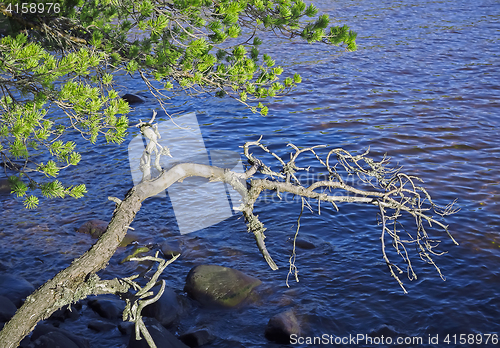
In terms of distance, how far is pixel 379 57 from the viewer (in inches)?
809

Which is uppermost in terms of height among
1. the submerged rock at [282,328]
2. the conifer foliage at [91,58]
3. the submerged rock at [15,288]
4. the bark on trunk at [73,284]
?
the conifer foliage at [91,58]

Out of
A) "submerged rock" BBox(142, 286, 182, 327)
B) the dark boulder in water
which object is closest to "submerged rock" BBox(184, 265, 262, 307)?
"submerged rock" BBox(142, 286, 182, 327)

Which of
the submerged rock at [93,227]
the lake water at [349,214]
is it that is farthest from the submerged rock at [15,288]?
the submerged rock at [93,227]

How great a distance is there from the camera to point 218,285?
25.6 ft

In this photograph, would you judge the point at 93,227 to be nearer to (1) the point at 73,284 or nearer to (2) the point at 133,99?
(1) the point at 73,284

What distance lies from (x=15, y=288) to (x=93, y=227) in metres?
2.30

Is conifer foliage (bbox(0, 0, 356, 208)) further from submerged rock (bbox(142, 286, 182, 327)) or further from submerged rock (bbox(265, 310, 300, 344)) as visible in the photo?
submerged rock (bbox(265, 310, 300, 344))

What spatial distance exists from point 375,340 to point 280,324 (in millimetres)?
1382

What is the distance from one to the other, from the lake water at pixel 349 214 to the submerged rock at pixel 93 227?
0.27 meters

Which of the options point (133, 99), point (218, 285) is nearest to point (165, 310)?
point (218, 285)

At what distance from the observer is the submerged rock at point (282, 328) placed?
679 centimetres

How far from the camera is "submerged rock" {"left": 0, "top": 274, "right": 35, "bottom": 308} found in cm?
748

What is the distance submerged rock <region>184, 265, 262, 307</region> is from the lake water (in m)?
0.22

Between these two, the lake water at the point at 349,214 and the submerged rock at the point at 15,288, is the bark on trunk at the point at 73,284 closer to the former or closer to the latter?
the lake water at the point at 349,214
